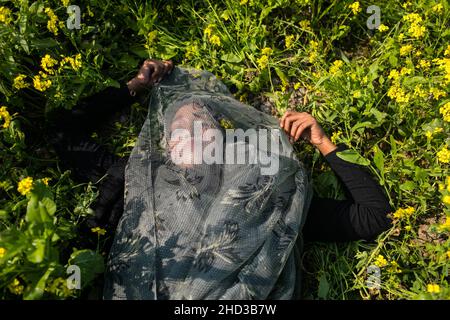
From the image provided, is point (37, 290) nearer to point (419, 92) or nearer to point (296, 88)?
point (296, 88)

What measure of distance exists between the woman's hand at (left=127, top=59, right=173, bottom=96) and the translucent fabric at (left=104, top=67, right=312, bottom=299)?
297 mm

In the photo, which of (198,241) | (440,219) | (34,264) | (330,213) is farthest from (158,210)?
(440,219)

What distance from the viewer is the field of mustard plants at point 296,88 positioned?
2.11m

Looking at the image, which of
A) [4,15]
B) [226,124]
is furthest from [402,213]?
[4,15]

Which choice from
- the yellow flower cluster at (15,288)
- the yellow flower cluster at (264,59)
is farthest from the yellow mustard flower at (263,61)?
the yellow flower cluster at (15,288)

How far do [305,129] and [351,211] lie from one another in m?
0.52

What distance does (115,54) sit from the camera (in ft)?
8.79

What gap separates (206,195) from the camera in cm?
192

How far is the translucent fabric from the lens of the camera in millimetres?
1776

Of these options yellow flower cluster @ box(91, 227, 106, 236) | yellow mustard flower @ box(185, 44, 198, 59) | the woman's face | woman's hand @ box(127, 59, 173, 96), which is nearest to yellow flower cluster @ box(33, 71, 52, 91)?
woman's hand @ box(127, 59, 173, 96)

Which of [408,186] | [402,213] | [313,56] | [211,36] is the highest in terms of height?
[211,36]
